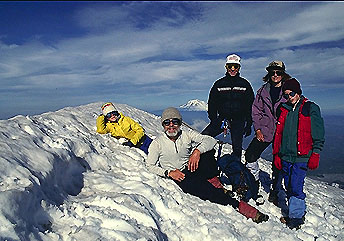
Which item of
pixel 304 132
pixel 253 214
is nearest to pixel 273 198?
pixel 253 214

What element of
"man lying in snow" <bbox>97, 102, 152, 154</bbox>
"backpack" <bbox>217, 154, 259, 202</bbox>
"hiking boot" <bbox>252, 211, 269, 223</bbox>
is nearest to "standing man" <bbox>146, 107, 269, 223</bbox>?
"hiking boot" <bbox>252, 211, 269, 223</bbox>

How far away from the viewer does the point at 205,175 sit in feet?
20.9

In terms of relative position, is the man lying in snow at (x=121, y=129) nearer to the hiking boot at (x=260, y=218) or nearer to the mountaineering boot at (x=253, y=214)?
the mountaineering boot at (x=253, y=214)

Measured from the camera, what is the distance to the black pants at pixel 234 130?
707cm

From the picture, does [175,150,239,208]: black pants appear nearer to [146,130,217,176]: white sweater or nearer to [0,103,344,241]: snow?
[0,103,344,241]: snow

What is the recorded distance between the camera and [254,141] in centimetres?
684

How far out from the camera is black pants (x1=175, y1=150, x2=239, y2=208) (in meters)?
5.72

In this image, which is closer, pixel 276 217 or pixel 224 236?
pixel 224 236

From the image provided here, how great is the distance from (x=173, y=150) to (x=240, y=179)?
1.75 meters

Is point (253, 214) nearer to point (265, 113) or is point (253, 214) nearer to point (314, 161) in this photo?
point (314, 161)

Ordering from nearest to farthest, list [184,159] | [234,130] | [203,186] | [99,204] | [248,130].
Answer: [99,204] < [203,186] < [184,159] < [234,130] < [248,130]

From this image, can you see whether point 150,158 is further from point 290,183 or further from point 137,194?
point 290,183

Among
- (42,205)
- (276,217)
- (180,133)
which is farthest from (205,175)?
(42,205)

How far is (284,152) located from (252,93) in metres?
1.94
